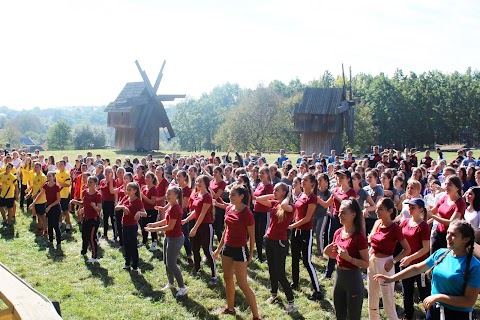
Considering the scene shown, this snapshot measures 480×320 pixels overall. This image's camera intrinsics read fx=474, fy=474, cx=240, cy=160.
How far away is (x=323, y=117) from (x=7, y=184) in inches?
1078

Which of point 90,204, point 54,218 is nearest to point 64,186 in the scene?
point 54,218

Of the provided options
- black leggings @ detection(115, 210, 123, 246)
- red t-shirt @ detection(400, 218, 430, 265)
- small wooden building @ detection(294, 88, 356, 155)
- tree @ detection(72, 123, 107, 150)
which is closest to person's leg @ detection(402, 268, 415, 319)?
red t-shirt @ detection(400, 218, 430, 265)

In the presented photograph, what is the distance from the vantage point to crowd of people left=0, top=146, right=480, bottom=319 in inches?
202

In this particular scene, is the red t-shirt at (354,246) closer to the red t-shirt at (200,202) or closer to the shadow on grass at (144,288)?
the red t-shirt at (200,202)

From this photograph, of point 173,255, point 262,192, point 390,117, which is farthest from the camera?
point 390,117

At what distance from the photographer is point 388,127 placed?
201 ft

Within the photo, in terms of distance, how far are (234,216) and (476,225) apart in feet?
12.3

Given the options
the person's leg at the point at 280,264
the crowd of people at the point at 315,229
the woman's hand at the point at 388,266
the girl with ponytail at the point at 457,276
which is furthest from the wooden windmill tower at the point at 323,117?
the girl with ponytail at the point at 457,276

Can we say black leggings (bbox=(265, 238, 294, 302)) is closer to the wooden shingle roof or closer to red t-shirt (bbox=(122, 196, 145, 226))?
red t-shirt (bbox=(122, 196, 145, 226))

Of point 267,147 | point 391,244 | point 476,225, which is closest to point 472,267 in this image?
point 391,244

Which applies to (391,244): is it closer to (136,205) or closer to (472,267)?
(472,267)

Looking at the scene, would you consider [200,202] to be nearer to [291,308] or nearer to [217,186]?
[217,186]

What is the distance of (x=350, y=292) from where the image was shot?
5777 millimetres

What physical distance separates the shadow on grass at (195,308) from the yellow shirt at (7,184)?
26.5ft
